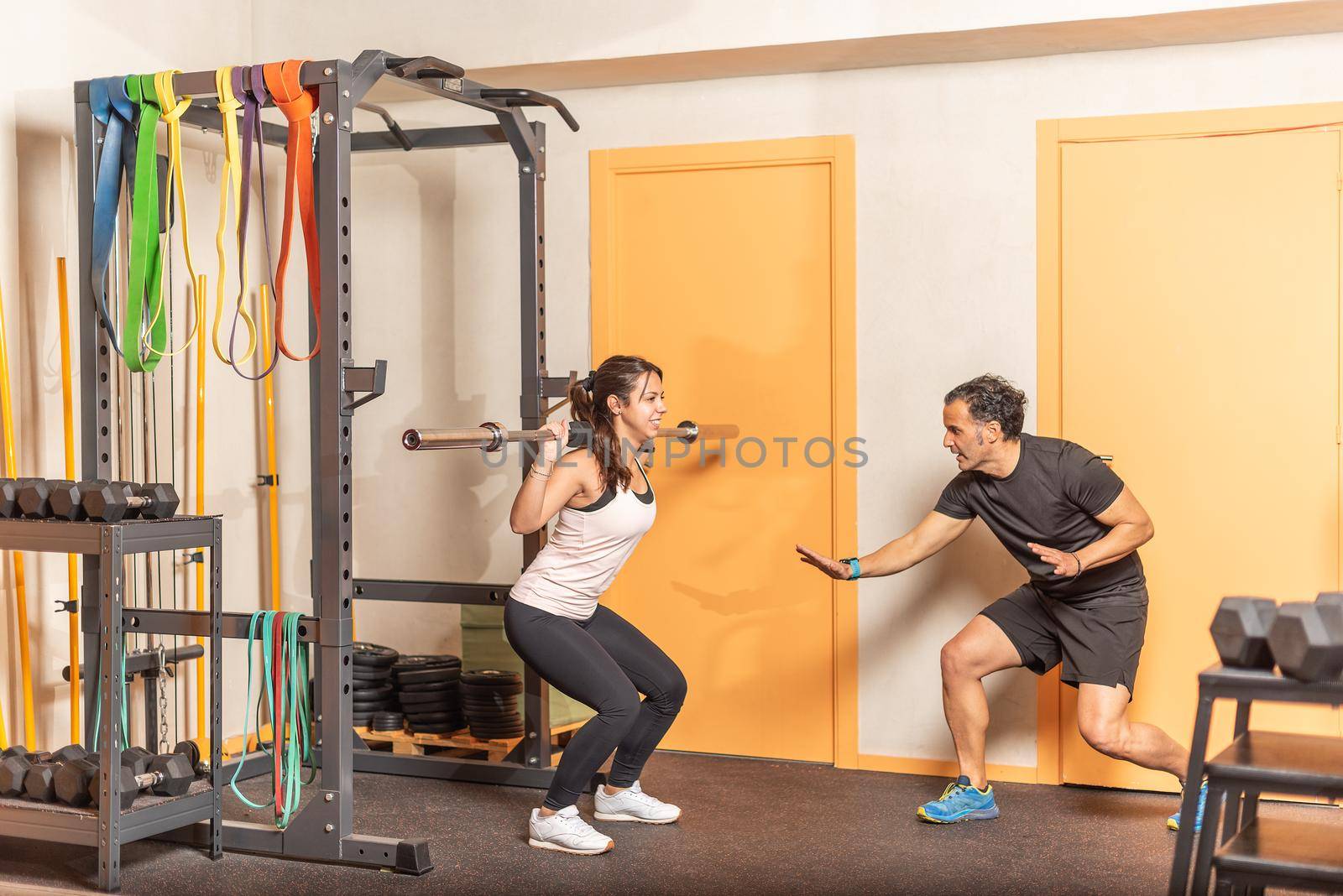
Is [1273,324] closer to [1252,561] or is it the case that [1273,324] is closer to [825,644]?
[1252,561]

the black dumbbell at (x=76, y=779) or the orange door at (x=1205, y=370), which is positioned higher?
the orange door at (x=1205, y=370)

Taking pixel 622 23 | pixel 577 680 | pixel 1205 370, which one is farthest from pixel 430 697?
pixel 1205 370

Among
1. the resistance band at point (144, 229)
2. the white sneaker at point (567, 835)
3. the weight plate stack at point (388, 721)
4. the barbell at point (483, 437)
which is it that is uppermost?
the resistance band at point (144, 229)

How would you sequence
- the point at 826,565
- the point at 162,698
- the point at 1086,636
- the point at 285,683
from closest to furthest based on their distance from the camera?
the point at 285,683
the point at 1086,636
the point at 826,565
the point at 162,698

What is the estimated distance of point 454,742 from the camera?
15.1 ft

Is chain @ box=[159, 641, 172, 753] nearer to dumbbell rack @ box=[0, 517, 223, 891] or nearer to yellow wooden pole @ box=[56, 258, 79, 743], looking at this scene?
yellow wooden pole @ box=[56, 258, 79, 743]

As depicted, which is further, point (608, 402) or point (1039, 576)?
point (1039, 576)

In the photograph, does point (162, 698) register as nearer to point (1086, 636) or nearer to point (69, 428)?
point (69, 428)

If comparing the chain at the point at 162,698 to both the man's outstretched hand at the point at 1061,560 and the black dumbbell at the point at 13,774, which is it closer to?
the black dumbbell at the point at 13,774

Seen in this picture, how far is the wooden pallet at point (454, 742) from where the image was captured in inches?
180

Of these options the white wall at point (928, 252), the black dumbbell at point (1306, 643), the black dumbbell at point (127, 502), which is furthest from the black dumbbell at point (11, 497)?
the black dumbbell at point (1306, 643)

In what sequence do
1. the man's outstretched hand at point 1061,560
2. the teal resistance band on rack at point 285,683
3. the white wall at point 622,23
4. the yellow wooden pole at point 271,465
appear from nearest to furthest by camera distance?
1. the teal resistance band on rack at point 285,683
2. the man's outstretched hand at point 1061,560
3. the white wall at point 622,23
4. the yellow wooden pole at point 271,465

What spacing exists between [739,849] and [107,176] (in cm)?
264

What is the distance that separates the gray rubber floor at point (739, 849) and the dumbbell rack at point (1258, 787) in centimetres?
105
